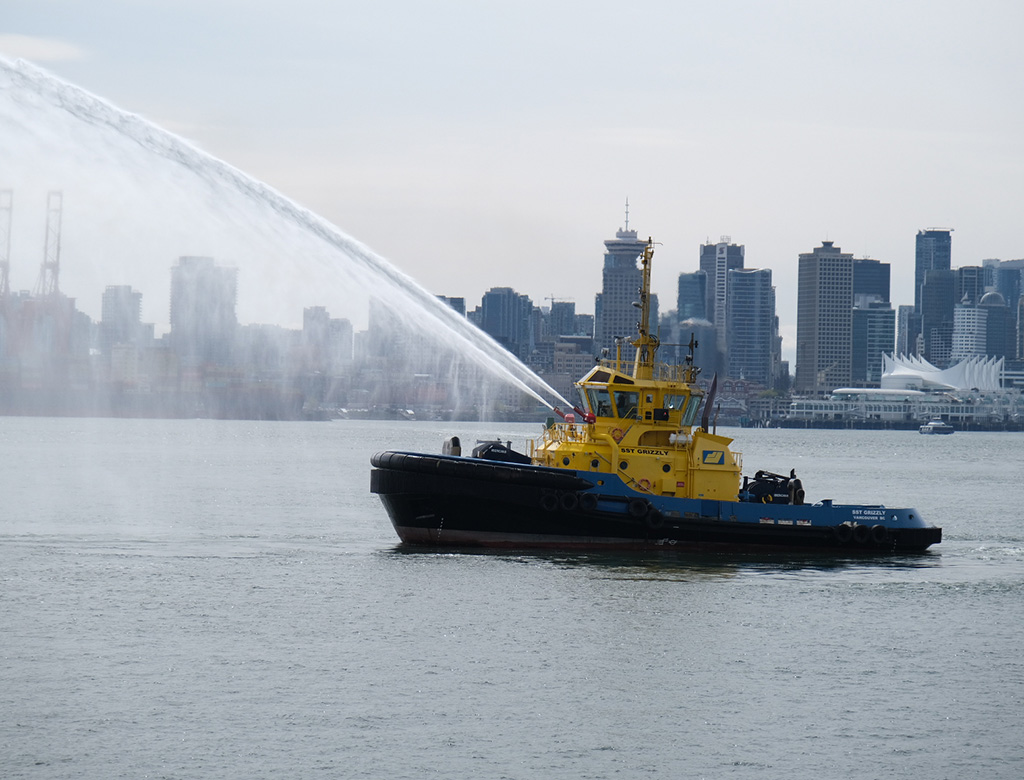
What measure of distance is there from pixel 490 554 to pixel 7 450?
7572 cm

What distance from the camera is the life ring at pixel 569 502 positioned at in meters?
33.6

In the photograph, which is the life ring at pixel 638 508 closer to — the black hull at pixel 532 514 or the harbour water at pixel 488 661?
the black hull at pixel 532 514

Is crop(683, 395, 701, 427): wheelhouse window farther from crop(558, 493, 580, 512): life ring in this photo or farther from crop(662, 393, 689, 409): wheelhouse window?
crop(558, 493, 580, 512): life ring

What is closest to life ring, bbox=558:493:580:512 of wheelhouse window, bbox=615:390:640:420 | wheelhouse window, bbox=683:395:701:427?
wheelhouse window, bbox=615:390:640:420

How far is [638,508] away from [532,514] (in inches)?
105

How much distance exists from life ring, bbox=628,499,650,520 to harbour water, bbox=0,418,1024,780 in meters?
1.25

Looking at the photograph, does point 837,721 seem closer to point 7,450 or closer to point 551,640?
point 551,640

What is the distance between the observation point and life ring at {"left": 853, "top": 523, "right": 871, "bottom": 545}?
3556cm

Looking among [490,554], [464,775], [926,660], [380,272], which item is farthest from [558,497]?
[464,775]

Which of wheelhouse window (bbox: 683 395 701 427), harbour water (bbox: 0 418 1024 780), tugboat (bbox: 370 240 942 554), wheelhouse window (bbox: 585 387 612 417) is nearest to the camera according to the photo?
harbour water (bbox: 0 418 1024 780)

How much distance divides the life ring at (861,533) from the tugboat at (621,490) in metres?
0.03

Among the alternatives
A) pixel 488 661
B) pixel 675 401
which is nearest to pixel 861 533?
pixel 675 401

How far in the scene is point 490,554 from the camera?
112ft

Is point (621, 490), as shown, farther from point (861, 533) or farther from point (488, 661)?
point (488, 661)
